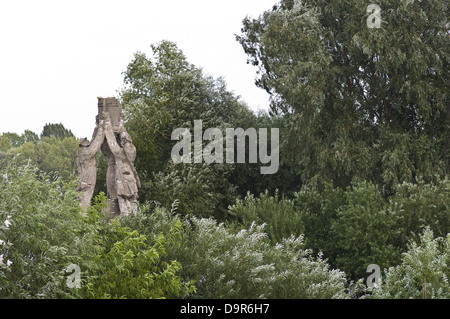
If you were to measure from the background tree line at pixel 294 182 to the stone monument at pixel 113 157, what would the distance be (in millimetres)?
1730

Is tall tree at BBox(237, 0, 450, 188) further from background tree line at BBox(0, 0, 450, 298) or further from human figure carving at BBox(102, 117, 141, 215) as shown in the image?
human figure carving at BBox(102, 117, 141, 215)

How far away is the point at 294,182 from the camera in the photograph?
35.8m

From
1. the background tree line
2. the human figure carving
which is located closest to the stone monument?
the human figure carving

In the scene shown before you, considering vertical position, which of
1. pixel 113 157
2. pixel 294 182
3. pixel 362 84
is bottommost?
pixel 294 182

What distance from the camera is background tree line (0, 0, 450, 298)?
13.4 metres

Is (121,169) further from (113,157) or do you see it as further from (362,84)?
(362,84)

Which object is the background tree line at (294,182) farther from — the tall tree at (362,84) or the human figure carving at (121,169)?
the human figure carving at (121,169)

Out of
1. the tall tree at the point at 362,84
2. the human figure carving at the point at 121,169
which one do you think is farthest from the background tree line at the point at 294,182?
the human figure carving at the point at 121,169

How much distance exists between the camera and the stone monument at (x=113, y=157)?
2002 cm

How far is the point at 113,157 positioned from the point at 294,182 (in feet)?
55.8

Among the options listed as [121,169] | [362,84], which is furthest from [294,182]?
[121,169]

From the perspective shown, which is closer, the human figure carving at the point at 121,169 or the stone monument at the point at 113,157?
the stone monument at the point at 113,157

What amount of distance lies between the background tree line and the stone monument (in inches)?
68.1
